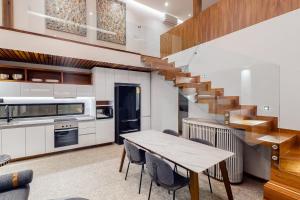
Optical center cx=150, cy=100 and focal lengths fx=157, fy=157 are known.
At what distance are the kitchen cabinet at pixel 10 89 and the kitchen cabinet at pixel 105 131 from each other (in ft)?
6.36

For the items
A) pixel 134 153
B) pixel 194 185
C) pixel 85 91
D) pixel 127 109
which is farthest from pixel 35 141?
pixel 194 185

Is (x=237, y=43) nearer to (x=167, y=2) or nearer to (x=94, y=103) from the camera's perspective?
(x=167, y=2)

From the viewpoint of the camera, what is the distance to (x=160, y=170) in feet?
6.04

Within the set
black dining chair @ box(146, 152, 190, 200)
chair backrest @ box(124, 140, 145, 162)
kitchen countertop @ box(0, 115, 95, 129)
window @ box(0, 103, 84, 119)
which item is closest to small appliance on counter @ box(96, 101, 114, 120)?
kitchen countertop @ box(0, 115, 95, 129)

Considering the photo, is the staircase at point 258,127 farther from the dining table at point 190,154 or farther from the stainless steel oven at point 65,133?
the stainless steel oven at point 65,133

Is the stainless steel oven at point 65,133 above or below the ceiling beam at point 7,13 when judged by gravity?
below

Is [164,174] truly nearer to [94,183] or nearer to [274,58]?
[94,183]

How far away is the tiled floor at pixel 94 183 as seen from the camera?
7.57 ft

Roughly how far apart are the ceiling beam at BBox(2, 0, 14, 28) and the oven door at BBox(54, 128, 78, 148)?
2.61 meters

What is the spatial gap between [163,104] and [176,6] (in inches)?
145

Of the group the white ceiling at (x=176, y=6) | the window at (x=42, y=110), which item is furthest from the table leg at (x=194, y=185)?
the white ceiling at (x=176, y=6)

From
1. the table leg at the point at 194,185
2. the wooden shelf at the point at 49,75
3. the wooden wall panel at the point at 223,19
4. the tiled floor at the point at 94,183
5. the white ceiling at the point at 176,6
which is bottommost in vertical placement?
the tiled floor at the point at 94,183

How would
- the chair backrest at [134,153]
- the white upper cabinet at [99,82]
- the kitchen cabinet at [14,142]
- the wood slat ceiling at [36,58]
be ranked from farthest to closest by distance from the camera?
the white upper cabinet at [99,82], the kitchen cabinet at [14,142], the wood slat ceiling at [36,58], the chair backrest at [134,153]

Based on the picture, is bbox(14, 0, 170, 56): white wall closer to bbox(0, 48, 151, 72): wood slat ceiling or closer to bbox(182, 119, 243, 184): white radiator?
bbox(0, 48, 151, 72): wood slat ceiling
